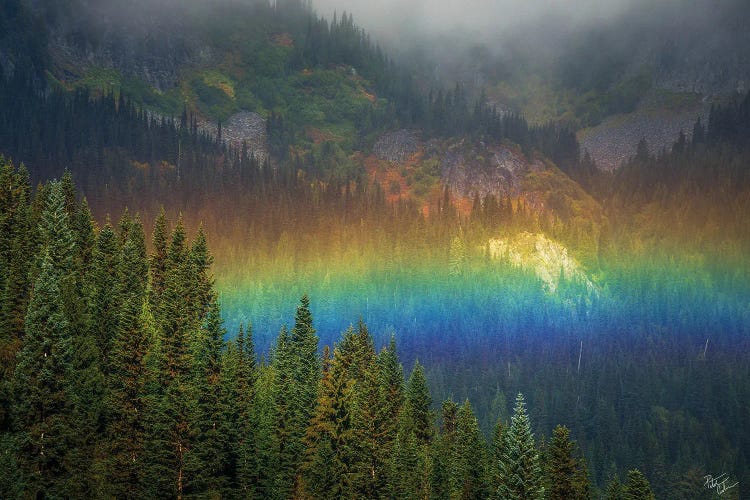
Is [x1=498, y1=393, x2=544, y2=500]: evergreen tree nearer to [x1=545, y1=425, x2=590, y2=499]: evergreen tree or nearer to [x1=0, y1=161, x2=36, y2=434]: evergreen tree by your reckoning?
[x1=545, y1=425, x2=590, y2=499]: evergreen tree

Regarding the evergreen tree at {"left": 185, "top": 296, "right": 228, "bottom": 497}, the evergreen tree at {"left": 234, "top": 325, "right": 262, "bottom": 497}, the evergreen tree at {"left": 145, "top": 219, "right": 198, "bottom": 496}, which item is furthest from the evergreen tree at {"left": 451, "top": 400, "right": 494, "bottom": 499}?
the evergreen tree at {"left": 145, "top": 219, "right": 198, "bottom": 496}

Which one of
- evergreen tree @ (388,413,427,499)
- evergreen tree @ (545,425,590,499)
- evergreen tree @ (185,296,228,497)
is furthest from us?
evergreen tree @ (388,413,427,499)

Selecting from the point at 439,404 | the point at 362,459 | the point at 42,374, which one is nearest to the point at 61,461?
the point at 42,374

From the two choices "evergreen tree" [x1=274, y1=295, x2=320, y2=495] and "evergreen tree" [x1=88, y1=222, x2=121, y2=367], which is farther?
"evergreen tree" [x1=88, y1=222, x2=121, y2=367]

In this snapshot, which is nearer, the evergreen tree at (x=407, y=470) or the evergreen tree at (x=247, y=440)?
the evergreen tree at (x=247, y=440)

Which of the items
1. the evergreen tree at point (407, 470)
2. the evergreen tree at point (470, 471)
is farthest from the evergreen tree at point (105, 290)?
the evergreen tree at point (470, 471)

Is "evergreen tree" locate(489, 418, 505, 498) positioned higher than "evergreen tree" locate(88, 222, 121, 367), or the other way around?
"evergreen tree" locate(88, 222, 121, 367)
